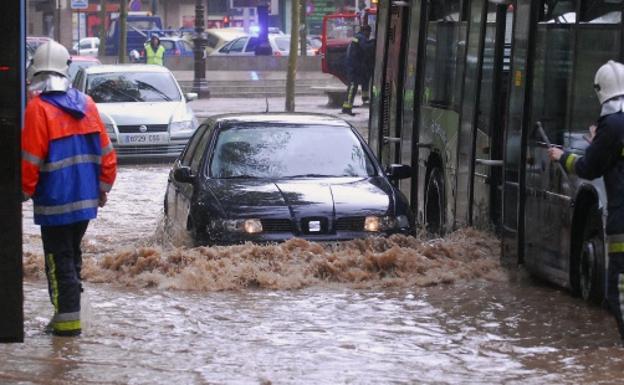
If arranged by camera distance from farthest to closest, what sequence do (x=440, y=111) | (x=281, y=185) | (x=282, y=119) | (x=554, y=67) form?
(x=440, y=111) < (x=282, y=119) < (x=281, y=185) < (x=554, y=67)

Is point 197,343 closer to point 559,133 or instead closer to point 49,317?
point 49,317

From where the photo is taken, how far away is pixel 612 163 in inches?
332

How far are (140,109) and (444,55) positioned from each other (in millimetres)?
10479

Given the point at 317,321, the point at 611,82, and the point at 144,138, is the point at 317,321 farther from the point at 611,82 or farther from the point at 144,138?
the point at 144,138

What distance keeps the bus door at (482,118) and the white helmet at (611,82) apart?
4336mm

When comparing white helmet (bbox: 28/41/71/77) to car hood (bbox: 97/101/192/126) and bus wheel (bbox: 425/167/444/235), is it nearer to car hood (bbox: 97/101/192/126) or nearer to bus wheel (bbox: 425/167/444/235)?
bus wheel (bbox: 425/167/444/235)

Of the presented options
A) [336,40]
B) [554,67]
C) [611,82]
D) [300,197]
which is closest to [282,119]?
[300,197]

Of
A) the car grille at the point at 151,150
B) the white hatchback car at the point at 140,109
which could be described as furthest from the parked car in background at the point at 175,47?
the car grille at the point at 151,150

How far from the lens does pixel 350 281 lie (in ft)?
39.0

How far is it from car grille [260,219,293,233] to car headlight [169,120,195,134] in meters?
12.6

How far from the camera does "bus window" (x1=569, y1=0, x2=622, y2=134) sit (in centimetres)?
979

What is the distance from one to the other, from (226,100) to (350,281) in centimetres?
3197

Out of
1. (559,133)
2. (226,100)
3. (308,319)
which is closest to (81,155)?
(308,319)

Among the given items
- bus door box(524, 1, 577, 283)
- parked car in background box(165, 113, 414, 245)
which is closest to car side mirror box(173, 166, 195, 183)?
parked car in background box(165, 113, 414, 245)
